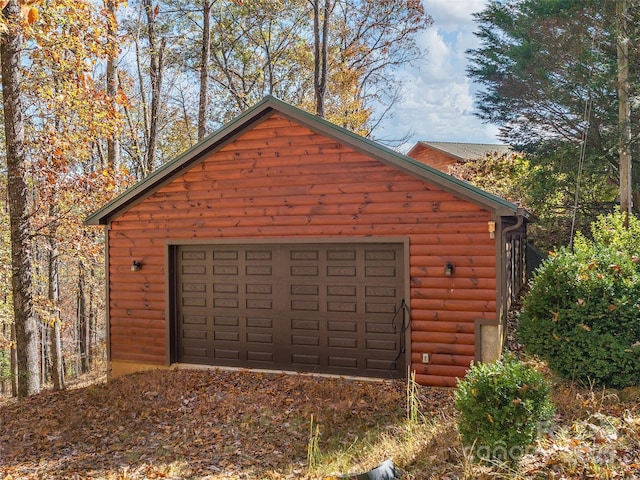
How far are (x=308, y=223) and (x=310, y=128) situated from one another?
5.10 ft

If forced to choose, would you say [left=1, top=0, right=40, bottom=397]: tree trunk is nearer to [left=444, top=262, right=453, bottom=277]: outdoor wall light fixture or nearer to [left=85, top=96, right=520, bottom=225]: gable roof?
[left=85, top=96, right=520, bottom=225]: gable roof

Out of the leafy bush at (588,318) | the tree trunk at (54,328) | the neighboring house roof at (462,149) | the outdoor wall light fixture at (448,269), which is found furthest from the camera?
the neighboring house roof at (462,149)

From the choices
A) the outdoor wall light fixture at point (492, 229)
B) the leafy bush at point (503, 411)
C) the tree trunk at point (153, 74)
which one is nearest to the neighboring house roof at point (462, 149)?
the tree trunk at point (153, 74)

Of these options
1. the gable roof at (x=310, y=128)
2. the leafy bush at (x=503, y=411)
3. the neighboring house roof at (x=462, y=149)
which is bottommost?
the leafy bush at (x=503, y=411)

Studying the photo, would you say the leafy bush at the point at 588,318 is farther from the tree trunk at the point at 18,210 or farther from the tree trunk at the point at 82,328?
the tree trunk at the point at 82,328

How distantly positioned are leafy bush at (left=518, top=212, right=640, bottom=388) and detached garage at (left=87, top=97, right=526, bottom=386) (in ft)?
3.19

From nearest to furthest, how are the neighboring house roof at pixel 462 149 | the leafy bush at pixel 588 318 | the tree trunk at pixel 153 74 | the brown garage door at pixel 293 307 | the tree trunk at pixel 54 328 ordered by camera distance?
the leafy bush at pixel 588 318
the brown garage door at pixel 293 307
the tree trunk at pixel 54 328
the tree trunk at pixel 153 74
the neighboring house roof at pixel 462 149

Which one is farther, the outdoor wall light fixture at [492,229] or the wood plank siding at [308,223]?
the wood plank siding at [308,223]

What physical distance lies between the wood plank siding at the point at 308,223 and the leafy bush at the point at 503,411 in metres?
2.87

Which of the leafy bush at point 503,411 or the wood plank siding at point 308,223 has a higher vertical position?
the wood plank siding at point 308,223

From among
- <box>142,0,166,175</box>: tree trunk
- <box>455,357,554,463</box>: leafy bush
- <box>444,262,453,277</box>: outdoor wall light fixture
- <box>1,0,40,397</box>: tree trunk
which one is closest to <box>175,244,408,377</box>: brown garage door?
<box>444,262,453,277</box>: outdoor wall light fixture

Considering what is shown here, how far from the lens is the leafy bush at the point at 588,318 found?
229 inches

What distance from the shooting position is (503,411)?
14.3 feet

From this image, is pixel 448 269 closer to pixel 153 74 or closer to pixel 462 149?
pixel 153 74
